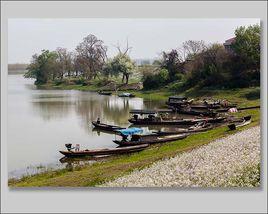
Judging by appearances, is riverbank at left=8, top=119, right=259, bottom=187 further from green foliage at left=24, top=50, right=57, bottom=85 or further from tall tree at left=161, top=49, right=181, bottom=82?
tall tree at left=161, top=49, right=181, bottom=82

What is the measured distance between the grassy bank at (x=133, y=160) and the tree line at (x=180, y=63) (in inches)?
28.6

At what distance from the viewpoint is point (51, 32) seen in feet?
44.8

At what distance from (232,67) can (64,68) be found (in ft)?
20.4

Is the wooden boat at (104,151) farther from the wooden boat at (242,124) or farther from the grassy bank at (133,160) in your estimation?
the wooden boat at (242,124)

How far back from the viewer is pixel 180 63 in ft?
67.2

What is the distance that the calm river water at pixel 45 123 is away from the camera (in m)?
15.2

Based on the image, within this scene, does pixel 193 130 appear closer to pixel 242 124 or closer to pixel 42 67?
pixel 242 124

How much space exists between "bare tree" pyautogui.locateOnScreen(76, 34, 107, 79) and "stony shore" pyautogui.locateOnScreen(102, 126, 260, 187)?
158 inches

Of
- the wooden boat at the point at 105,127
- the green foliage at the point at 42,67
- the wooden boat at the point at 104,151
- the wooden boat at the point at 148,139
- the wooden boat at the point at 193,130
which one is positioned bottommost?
the wooden boat at the point at 104,151

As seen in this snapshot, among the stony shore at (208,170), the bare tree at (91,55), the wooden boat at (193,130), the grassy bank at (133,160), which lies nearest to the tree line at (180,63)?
the bare tree at (91,55)

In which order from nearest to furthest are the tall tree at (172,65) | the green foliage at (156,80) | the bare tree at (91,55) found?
the bare tree at (91,55)
the tall tree at (172,65)
the green foliage at (156,80)

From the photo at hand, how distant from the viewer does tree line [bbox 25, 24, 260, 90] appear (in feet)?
50.1

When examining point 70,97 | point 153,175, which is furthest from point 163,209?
point 70,97

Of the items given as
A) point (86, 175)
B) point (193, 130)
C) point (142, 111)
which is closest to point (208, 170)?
point (86, 175)
